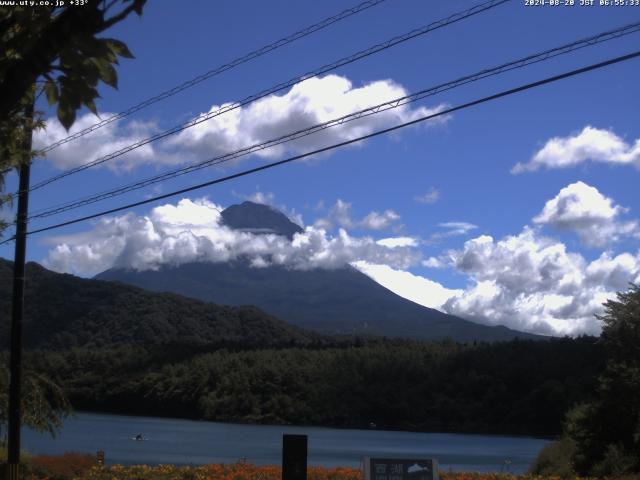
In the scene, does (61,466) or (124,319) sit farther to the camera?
(124,319)

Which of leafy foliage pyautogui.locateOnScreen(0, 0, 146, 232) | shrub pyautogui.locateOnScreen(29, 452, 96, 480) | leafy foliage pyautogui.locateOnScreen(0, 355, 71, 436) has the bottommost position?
shrub pyautogui.locateOnScreen(29, 452, 96, 480)

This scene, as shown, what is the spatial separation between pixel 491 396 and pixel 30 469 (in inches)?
3121

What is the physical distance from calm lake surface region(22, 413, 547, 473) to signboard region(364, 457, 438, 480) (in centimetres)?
2675

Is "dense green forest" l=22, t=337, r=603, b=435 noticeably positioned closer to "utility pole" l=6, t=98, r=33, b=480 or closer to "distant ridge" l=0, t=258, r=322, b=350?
"distant ridge" l=0, t=258, r=322, b=350

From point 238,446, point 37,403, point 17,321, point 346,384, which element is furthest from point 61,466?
point 346,384

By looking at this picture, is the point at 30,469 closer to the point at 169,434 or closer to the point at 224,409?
the point at 169,434

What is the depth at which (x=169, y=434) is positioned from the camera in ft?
227

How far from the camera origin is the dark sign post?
1078 cm

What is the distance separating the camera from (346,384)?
108 meters

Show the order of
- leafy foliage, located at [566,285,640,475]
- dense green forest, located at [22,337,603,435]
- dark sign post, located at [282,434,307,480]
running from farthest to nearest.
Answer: dense green forest, located at [22,337,603,435] < leafy foliage, located at [566,285,640,475] < dark sign post, located at [282,434,307,480]

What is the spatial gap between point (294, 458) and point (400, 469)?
1.44 meters

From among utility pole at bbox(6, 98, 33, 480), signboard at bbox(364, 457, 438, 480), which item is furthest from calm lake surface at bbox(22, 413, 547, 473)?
signboard at bbox(364, 457, 438, 480)

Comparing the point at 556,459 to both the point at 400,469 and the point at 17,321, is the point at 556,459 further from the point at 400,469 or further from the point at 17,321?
the point at 400,469

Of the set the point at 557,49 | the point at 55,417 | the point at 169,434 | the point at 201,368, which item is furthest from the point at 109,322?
the point at 557,49
